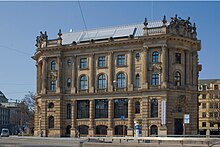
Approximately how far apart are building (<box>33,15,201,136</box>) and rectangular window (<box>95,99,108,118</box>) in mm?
18

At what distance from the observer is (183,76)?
7650 centimetres

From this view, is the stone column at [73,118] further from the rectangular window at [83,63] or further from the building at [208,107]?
the building at [208,107]

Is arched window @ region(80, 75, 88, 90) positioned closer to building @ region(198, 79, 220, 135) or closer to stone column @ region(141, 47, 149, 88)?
stone column @ region(141, 47, 149, 88)

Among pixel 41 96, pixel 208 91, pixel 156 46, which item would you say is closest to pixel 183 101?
pixel 156 46

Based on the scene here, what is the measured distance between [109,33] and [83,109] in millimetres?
15488

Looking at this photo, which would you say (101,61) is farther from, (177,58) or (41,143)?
(41,143)

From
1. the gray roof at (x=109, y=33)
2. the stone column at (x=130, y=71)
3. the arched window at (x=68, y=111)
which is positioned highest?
the gray roof at (x=109, y=33)

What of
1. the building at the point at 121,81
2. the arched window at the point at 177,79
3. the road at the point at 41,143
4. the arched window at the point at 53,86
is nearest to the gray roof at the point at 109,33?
the building at the point at 121,81

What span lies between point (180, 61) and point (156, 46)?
5.49 metres

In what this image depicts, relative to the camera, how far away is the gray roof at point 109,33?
79688mm

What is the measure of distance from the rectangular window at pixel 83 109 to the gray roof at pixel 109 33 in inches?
492

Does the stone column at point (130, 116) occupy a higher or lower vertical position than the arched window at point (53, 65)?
lower

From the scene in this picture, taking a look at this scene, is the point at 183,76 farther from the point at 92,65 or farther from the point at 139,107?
the point at 92,65

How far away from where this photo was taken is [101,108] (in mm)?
79250
